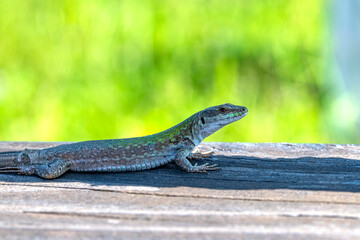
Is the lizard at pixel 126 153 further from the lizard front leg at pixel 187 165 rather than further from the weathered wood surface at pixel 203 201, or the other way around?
the weathered wood surface at pixel 203 201

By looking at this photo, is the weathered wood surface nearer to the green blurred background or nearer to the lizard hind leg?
the lizard hind leg

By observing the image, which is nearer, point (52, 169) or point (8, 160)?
point (52, 169)

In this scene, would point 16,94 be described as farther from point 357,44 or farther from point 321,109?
point 357,44

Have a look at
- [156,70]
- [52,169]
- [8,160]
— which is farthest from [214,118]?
[156,70]

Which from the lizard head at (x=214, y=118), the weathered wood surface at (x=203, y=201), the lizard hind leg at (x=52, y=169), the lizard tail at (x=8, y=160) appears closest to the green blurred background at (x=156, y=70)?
the lizard head at (x=214, y=118)

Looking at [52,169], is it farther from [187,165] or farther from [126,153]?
[187,165]

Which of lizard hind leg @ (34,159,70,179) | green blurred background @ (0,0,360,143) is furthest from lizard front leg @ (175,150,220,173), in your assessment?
green blurred background @ (0,0,360,143)
